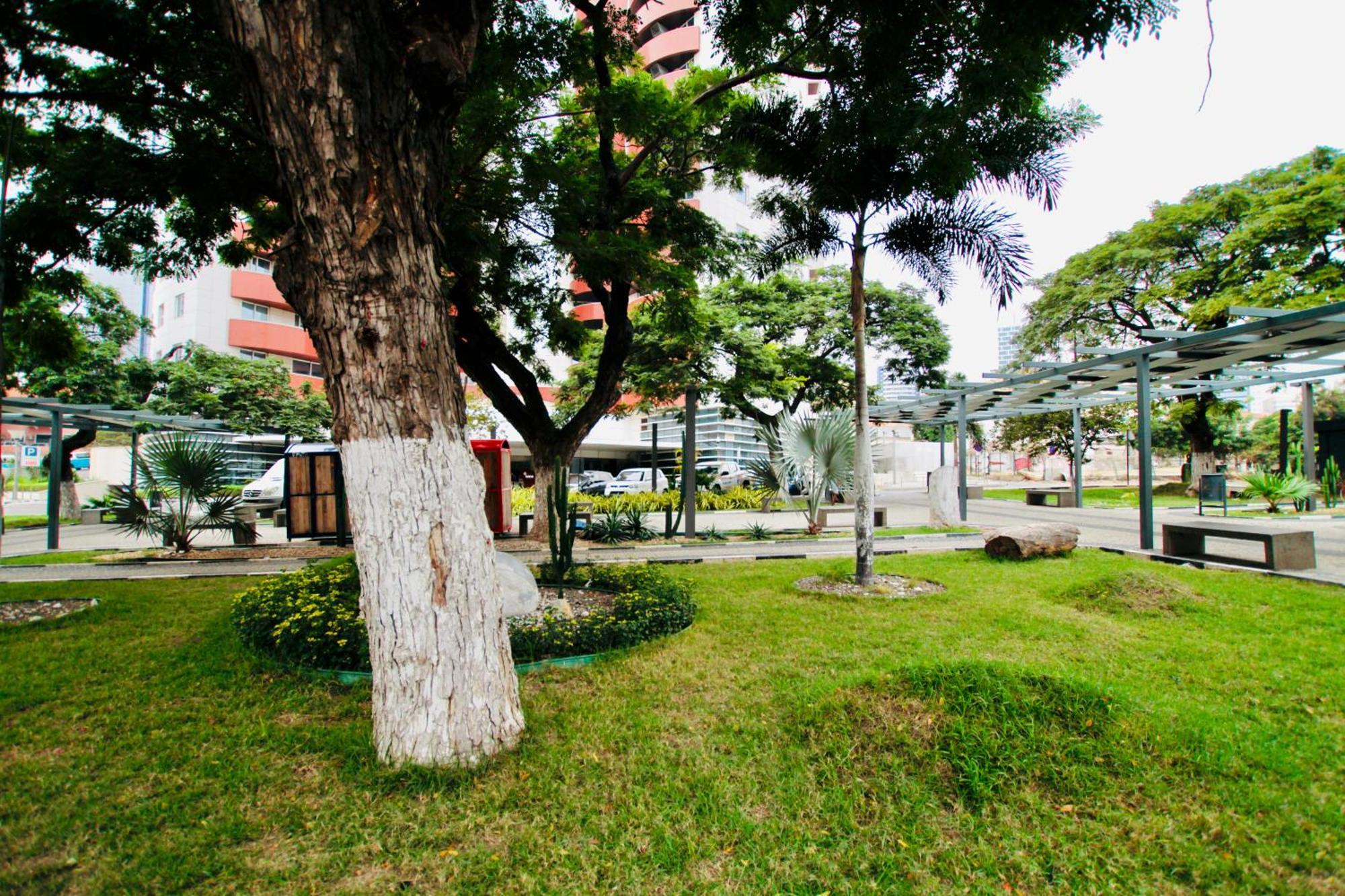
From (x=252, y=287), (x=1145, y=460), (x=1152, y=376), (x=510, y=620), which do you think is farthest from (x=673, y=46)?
(x=510, y=620)

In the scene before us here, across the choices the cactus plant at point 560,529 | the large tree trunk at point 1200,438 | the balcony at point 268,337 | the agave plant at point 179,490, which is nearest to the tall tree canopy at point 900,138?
the cactus plant at point 560,529

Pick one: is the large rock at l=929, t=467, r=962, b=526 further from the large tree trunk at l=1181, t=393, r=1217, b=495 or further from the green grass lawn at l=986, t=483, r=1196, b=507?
the large tree trunk at l=1181, t=393, r=1217, b=495

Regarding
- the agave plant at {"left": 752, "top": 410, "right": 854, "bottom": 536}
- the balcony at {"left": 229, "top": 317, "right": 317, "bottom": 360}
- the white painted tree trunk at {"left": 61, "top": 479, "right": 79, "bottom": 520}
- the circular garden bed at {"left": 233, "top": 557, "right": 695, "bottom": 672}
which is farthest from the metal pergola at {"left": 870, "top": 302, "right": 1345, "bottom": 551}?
the balcony at {"left": 229, "top": 317, "right": 317, "bottom": 360}

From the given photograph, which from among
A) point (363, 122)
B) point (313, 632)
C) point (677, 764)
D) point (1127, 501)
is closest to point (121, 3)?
point (363, 122)

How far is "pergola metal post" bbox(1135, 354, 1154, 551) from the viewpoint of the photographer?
9.38m

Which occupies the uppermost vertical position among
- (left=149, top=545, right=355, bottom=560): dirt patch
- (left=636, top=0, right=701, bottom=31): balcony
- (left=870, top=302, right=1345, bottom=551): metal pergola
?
(left=636, top=0, right=701, bottom=31): balcony

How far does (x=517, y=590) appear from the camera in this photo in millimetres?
5285

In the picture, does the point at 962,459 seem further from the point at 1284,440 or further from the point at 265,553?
the point at 265,553

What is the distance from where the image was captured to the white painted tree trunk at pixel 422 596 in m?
2.83

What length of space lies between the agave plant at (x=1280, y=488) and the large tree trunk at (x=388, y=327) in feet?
59.2

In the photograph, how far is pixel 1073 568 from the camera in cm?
778

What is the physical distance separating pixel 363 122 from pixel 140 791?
297cm

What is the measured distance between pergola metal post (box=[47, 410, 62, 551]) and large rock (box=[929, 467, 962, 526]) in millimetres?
16700

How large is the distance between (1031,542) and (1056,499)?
1372 cm
